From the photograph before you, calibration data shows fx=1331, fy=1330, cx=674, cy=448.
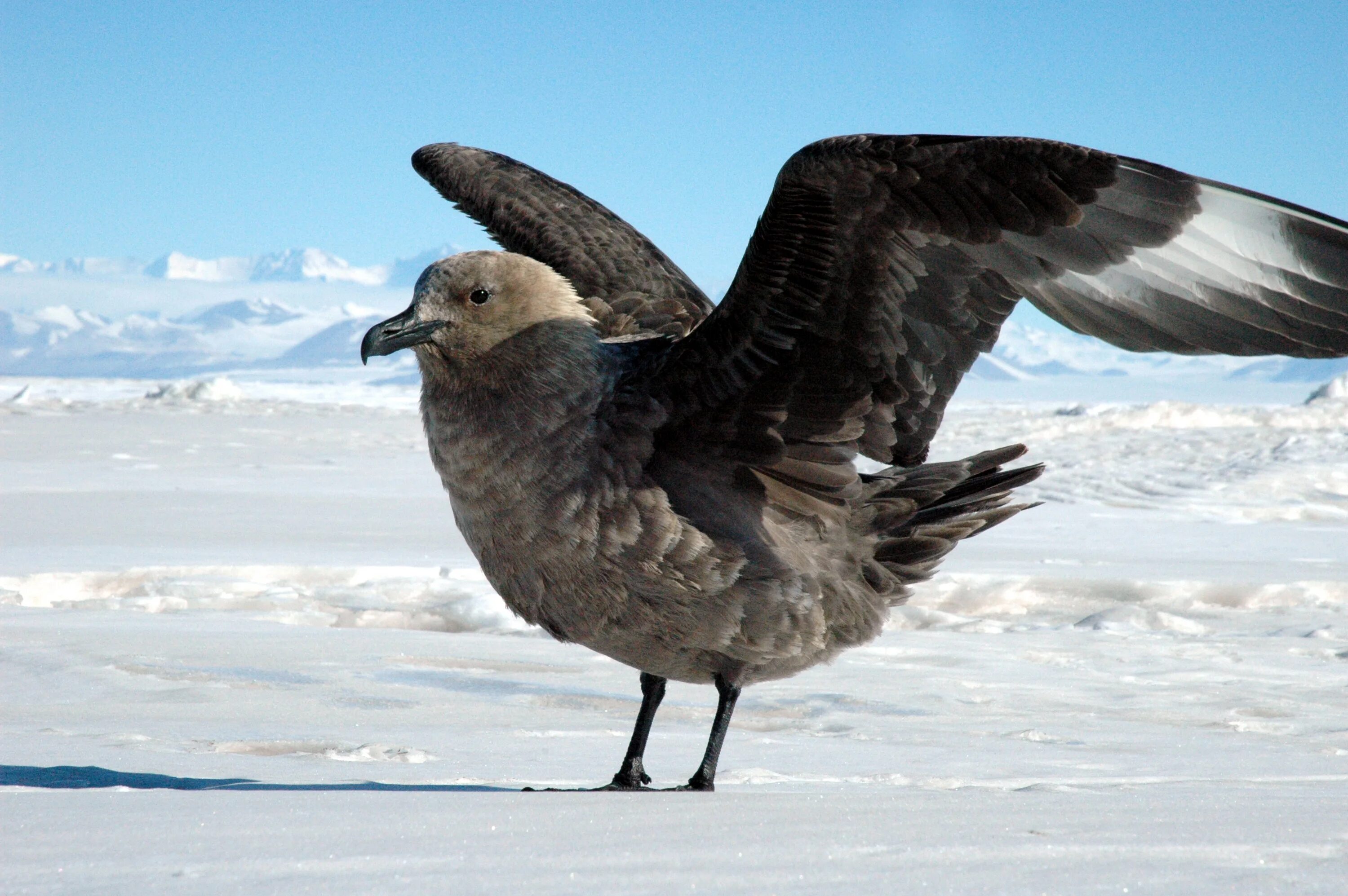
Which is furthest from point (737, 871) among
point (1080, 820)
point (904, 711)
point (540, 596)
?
point (904, 711)

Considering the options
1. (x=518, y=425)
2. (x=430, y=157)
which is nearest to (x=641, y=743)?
(x=518, y=425)

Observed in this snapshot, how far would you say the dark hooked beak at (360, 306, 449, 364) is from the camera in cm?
334

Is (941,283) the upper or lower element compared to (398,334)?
upper

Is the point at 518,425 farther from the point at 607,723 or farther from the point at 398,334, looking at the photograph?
the point at 607,723

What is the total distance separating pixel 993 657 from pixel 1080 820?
2663 mm

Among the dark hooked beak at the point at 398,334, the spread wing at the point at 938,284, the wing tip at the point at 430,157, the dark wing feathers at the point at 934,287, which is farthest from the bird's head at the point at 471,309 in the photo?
the wing tip at the point at 430,157

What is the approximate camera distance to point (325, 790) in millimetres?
2516

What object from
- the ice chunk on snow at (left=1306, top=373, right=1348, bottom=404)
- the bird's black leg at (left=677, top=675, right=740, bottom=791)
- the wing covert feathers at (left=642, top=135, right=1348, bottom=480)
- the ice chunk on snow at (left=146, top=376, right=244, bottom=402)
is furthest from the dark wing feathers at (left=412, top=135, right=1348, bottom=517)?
the ice chunk on snow at (left=1306, top=373, right=1348, bottom=404)

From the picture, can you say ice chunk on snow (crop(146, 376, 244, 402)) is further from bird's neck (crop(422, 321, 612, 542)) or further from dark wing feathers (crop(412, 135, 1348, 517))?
dark wing feathers (crop(412, 135, 1348, 517))

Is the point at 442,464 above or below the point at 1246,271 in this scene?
below

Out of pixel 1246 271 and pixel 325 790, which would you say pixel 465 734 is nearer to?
pixel 325 790

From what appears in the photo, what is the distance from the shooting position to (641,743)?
325 cm

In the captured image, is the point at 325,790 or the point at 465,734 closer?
the point at 325,790

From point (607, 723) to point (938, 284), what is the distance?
1.60 metres
